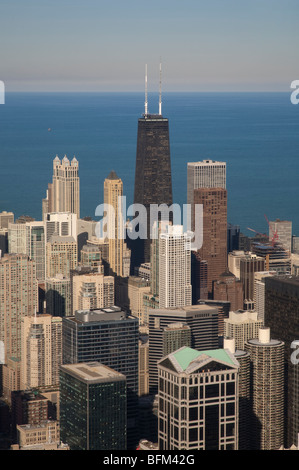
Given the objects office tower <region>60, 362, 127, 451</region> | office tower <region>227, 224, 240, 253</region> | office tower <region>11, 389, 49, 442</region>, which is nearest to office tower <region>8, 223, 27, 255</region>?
office tower <region>227, 224, 240, 253</region>

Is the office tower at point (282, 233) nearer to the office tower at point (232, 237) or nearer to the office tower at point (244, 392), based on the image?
the office tower at point (232, 237)

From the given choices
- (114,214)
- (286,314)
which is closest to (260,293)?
(286,314)

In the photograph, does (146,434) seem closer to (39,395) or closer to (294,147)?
(39,395)

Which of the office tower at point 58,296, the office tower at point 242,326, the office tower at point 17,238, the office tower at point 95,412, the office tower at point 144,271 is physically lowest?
the office tower at point 95,412

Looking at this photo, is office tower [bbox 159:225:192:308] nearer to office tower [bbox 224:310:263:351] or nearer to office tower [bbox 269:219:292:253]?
office tower [bbox 224:310:263:351]

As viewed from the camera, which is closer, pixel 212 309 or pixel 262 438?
pixel 262 438
